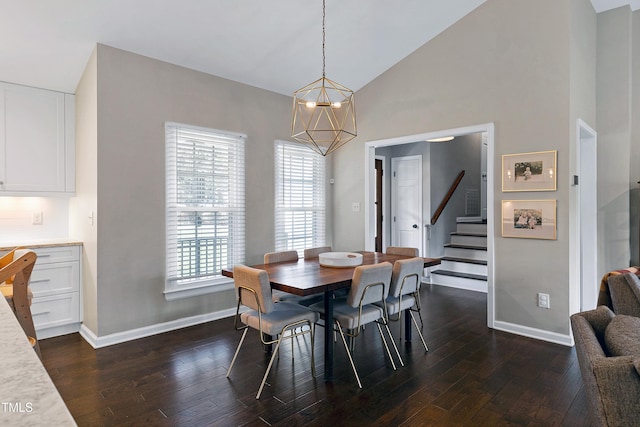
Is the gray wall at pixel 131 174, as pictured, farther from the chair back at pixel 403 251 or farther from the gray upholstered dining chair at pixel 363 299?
the chair back at pixel 403 251

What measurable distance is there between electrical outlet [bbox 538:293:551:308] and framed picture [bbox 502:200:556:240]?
1.85 feet

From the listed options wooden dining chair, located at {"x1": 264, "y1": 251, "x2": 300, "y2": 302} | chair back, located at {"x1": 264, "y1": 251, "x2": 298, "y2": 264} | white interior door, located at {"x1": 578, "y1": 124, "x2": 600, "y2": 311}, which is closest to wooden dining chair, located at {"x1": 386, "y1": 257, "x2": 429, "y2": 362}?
wooden dining chair, located at {"x1": 264, "y1": 251, "x2": 300, "y2": 302}

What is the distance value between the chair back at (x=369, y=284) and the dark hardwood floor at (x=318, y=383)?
0.59 m

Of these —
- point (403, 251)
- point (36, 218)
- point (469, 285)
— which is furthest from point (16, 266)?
point (469, 285)

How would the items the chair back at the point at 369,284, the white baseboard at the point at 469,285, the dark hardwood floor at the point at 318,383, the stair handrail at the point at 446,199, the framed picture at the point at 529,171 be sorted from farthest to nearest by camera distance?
the stair handrail at the point at 446,199, the white baseboard at the point at 469,285, the framed picture at the point at 529,171, the chair back at the point at 369,284, the dark hardwood floor at the point at 318,383

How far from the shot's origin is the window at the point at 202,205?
3.88 meters

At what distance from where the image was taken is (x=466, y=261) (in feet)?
19.6

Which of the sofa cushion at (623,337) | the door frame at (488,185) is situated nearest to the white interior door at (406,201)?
the door frame at (488,185)

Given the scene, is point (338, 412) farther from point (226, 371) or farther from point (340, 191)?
point (340, 191)

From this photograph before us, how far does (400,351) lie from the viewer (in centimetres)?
330

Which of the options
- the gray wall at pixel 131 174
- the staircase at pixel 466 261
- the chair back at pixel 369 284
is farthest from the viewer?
Answer: the staircase at pixel 466 261

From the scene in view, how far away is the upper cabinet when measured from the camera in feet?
11.6

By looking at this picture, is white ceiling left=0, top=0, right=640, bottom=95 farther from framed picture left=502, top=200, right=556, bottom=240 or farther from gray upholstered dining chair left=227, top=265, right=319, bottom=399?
gray upholstered dining chair left=227, top=265, right=319, bottom=399

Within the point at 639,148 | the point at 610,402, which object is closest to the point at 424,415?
the point at 610,402
